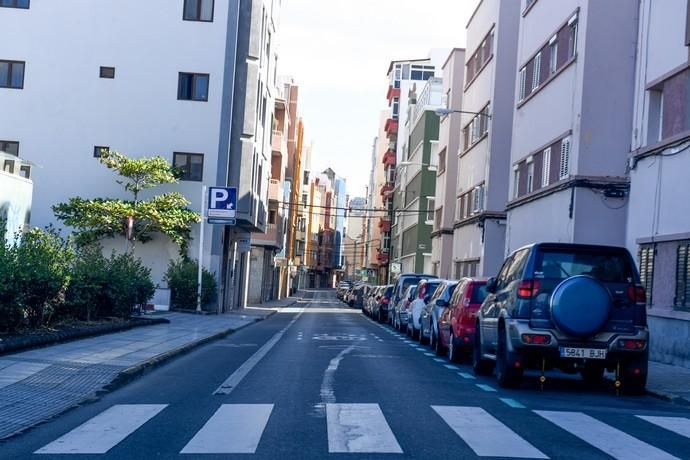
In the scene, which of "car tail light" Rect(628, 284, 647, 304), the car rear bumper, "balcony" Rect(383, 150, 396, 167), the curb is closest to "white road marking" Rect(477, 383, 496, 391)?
the car rear bumper

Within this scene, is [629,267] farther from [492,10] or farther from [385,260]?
[385,260]

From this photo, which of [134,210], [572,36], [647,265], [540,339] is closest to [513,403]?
[540,339]

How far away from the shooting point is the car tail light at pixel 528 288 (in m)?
12.0

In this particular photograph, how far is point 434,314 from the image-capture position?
20750 millimetres

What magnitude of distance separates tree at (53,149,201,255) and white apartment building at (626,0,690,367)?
64.7 feet

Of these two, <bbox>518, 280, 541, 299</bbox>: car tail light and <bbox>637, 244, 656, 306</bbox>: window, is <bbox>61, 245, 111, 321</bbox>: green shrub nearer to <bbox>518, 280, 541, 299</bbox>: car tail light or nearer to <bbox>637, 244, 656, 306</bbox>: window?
<bbox>518, 280, 541, 299</bbox>: car tail light

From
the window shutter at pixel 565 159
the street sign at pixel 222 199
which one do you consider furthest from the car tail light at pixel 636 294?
the street sign at pixel 222 199

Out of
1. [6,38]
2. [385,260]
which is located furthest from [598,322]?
[385,260]

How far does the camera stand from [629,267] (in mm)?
12156

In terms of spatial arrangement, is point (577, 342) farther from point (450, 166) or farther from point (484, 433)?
point (450, 166)

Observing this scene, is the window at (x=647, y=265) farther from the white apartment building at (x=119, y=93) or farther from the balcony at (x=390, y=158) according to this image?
the balcony at (x=390, y=158)

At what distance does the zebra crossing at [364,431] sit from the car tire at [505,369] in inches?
83.5

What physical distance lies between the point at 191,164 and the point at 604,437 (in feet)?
102

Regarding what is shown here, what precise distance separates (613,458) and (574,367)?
17.5ft
